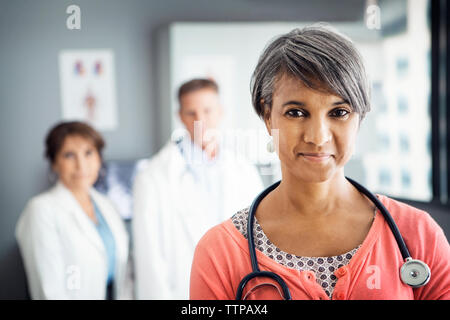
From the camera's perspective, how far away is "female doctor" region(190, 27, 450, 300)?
0.39 metres

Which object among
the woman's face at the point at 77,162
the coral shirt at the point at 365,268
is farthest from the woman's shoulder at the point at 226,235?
the woman's face at the point at 77,162

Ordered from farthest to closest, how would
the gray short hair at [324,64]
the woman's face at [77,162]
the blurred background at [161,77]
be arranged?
the woman's face at [77,162] < the blurred background at [161,77] < the gray short hair at [324,64]

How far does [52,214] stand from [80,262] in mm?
104

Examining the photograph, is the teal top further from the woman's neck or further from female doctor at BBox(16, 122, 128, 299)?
the woman's neck

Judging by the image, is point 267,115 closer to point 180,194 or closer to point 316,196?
point 316,196

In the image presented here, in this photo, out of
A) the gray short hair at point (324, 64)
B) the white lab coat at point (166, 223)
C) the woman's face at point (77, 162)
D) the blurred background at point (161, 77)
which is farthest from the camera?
the woman's face at point (77, 162)

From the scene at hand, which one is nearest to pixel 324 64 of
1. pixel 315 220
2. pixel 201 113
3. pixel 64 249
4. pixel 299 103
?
pixel 299 103

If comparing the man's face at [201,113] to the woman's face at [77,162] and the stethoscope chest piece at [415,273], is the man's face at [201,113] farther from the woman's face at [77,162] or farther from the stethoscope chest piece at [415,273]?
the stethoscope chest piece at [415,273]

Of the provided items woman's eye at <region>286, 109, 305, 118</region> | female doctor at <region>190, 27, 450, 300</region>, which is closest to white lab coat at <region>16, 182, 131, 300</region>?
female doctor at <region>190, 27, 450, 300</region>

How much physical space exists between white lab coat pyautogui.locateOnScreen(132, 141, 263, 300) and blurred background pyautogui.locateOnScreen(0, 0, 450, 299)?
1.8 inches

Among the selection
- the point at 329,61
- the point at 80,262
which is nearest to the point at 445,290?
the point at 329,61

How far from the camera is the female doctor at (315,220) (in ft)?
1.27

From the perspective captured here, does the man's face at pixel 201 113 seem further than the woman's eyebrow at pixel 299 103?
Yes
